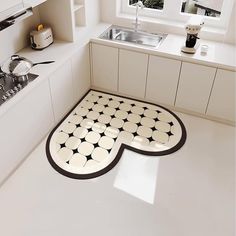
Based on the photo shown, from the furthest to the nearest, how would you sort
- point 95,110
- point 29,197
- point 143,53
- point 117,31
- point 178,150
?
point 117,31 → point 95,110 → point 143,53 → point 178,150 → point 29,197

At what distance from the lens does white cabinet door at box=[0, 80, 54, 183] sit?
1926 mm

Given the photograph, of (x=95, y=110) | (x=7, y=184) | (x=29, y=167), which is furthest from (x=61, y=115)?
(x=7, y=184)

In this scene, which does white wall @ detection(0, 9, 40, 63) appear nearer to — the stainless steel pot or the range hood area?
the stainless steel pot

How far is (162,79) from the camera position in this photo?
2.60 metres

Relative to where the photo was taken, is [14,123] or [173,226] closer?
[173,226]

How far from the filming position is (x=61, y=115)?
8.45ft

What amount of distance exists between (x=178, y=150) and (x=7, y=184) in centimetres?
139

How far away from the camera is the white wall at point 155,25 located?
2.58m

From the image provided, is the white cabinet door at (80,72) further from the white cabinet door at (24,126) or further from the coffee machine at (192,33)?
the coffee machine at (192,33)

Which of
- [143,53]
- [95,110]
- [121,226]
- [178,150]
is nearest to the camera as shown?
[121,226]

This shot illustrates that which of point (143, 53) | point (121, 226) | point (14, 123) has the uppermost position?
point (143, 53)

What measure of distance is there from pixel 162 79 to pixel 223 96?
576 mm

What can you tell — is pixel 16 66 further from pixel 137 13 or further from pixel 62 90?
pixel 137 13

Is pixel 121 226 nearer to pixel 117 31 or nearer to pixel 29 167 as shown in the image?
pixel 29 167
